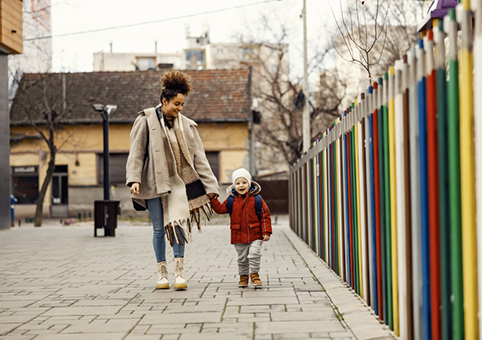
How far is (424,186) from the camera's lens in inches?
119

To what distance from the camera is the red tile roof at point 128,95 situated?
2927 centimetres

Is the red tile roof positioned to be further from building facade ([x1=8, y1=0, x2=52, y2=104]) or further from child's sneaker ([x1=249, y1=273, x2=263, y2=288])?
child's sneaker ([x1=249, y1=273, x2=263, y2=288])

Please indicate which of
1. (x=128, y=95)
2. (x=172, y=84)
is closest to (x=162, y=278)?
(x=172, y=84)

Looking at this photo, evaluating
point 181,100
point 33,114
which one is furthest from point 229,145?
point 181,100

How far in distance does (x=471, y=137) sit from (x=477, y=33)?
1.30 ft

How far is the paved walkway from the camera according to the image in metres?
3.97

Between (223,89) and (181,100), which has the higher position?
(223,89)

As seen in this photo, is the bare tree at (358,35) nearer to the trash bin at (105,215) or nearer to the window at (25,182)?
the trash bin at (105,215)

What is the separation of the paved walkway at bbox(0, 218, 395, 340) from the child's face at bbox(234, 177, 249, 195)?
88 cm

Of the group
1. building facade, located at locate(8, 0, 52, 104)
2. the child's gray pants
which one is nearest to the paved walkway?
the child's gray pants

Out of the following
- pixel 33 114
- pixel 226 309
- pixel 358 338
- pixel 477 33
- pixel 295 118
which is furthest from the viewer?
pixel 295 118

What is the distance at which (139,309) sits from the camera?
4781 millimetres

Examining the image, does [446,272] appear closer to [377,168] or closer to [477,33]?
[477,33]

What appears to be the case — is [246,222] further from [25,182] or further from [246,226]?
[25,182]
